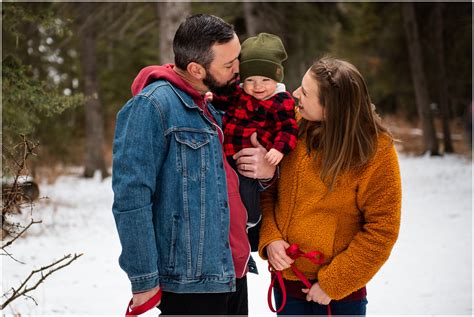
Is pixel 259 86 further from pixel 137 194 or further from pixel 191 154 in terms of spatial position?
pixel 137 194

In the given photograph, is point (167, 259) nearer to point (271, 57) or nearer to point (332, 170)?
point (332, 170)

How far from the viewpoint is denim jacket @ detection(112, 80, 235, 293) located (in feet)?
7.06

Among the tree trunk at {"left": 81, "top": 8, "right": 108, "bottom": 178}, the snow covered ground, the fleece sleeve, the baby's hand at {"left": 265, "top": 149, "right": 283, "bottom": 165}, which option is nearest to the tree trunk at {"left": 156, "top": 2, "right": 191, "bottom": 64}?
the snow covered ground

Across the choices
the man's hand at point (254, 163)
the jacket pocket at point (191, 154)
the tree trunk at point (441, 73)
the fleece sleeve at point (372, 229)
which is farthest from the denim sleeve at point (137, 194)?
the tree trunk at point (441, 73)

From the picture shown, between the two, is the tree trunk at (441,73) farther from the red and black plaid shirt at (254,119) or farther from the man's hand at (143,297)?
the man's hand at (143,297)

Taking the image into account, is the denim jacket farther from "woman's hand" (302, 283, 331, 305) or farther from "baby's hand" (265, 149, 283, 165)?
"woman's hand" (302, 283, 331, 305)

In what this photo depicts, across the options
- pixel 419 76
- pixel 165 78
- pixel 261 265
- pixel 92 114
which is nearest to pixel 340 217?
pixel 165 78

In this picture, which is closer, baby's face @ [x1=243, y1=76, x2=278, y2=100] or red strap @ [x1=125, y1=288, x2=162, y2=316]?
red strap @ [x1=125, y1=288, x2=162, y2=316]

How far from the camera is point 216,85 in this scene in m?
2.46

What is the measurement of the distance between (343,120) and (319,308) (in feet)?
3.15

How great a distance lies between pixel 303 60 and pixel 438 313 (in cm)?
1340

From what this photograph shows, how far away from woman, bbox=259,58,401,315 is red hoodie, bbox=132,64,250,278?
0.17 m

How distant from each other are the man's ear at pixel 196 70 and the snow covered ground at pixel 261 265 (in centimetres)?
266

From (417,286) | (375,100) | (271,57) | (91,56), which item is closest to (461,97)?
(375,100)
